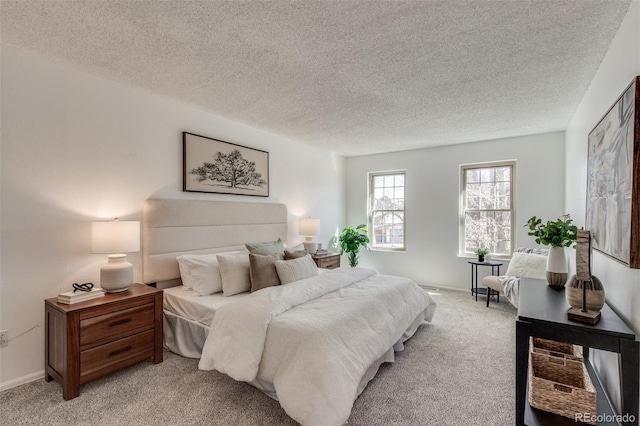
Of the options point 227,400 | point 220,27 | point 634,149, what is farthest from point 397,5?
point 227,400

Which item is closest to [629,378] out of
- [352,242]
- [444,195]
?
[444,195]

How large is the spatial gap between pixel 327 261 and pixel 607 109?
11.7 ft

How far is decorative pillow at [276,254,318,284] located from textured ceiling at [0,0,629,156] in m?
1.71

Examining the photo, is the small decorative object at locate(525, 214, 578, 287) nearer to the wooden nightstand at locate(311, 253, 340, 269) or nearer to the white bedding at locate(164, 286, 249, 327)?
the white bedding at locate(164, 286, 249, 327)

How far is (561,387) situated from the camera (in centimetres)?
184

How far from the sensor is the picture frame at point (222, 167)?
3.51m

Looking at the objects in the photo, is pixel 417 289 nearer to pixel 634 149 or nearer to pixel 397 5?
pixel 634 149

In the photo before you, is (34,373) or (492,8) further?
(34,373)

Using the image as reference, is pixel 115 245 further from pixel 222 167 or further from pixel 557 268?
pixel 557 268

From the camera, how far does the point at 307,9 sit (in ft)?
5.96

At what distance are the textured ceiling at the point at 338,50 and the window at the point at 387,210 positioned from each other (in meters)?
2.39

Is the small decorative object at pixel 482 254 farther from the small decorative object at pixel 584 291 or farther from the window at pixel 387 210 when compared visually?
the small decorative object at pixel 584 291

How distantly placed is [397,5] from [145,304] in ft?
9.51

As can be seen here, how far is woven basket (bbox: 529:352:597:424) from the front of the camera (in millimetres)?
1737
